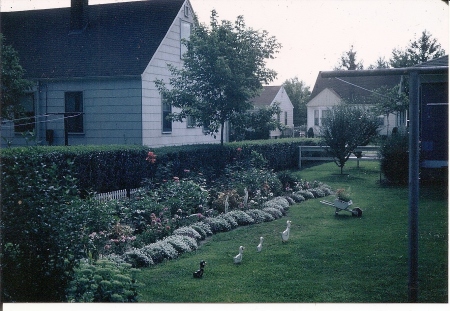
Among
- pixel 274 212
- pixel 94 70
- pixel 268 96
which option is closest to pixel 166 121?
pixel 94 70

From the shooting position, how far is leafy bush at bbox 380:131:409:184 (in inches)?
599

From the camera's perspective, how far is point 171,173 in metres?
10.9

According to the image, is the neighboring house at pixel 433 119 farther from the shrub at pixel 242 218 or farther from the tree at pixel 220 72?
the shrub at pixel 242 218

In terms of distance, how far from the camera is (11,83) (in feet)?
43.9

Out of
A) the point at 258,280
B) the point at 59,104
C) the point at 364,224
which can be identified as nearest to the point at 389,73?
the point at 258,280

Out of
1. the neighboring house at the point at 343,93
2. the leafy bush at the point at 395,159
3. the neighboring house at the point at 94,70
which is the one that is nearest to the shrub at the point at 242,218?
the neighboring house at the point at 94,70

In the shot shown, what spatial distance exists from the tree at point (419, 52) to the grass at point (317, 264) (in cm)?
407

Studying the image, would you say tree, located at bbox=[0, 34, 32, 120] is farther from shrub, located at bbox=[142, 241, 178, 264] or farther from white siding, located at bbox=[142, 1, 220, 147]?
shrub, located at bbox=[142, 241, 178, 264]

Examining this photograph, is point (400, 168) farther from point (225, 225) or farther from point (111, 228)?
point (111, 228)

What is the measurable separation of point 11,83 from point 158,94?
14.6 feet

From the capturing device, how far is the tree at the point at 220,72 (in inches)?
529

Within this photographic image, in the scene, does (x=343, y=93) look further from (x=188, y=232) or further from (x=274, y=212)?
(x=188, y=232)

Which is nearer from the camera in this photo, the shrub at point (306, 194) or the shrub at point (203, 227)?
the shrub at point (203, 227)

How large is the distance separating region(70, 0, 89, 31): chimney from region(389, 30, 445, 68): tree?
32.1ft
